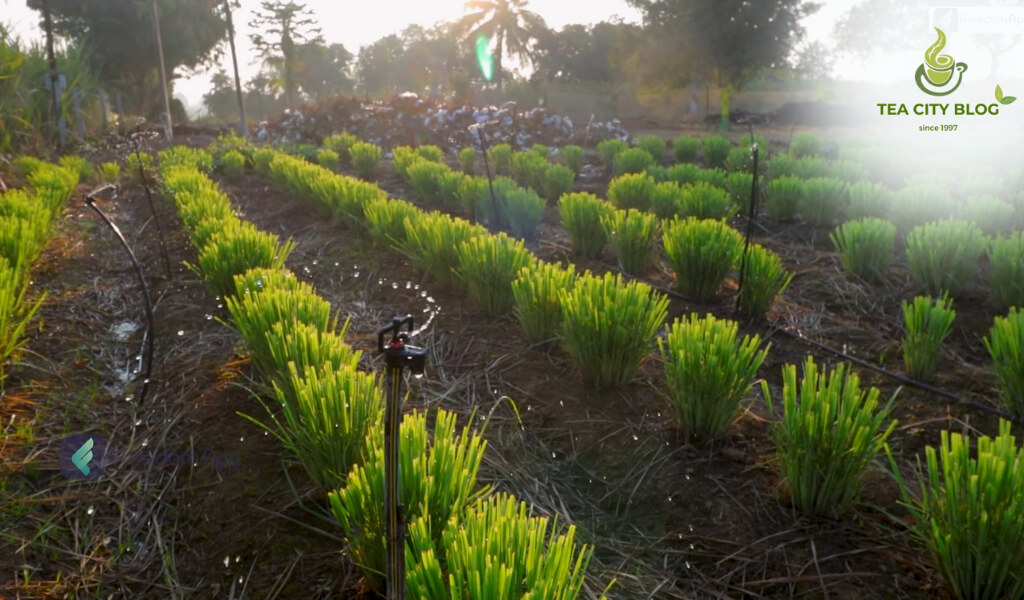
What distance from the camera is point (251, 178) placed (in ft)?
27.9

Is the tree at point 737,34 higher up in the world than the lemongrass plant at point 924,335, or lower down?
higher up

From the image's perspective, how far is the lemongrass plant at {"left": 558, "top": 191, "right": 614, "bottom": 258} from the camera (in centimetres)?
413

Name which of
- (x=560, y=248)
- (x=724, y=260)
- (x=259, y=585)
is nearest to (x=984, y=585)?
(x=259, y=585)

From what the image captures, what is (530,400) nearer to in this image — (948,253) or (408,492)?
(408,492)

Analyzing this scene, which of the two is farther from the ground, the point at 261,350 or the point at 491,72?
the point at 491,72

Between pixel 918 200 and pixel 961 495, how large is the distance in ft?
13.8

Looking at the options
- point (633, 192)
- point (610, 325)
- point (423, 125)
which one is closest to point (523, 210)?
point (633, 192)

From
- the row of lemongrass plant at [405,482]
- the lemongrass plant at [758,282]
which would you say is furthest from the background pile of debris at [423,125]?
the row of lemongrass plant at [405,482]

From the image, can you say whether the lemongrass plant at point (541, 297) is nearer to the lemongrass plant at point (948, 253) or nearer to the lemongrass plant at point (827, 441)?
the lemongrass plant at point (827, 441)

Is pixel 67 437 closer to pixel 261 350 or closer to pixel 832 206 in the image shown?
pixel 261 350

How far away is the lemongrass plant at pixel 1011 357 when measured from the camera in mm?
2285

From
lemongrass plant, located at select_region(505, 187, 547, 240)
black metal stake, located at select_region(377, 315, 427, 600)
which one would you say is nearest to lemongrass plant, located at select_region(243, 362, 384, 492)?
black metal stake, located at select_region(377, 315, 427, 600)

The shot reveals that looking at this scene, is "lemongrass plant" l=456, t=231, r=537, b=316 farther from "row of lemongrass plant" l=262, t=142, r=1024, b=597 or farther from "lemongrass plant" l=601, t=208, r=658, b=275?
Result: "lemongrass plant" l=601, t=208, r=658, b=275

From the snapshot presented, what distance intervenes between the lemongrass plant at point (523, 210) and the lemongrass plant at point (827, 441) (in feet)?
9.99
